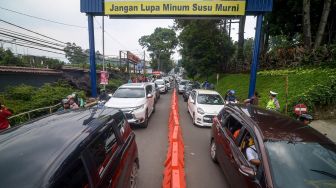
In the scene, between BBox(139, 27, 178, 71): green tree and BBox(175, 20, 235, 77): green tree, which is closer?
BBox(175, 20, 235, 77): green tree

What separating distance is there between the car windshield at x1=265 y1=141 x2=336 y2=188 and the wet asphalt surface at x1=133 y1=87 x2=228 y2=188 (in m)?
2.05

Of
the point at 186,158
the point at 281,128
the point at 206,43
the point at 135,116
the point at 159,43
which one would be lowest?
the point at 186,158

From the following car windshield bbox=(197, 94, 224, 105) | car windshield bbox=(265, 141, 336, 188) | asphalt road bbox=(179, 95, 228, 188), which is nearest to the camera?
car windshield bbox=(265, 141, 336, 188)

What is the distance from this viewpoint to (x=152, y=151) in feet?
22.6

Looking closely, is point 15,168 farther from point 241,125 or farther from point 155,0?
point 155,0

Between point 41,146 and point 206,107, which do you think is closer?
point 41,146

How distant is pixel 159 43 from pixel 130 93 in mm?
73627

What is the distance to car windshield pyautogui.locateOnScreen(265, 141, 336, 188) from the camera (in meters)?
2.88

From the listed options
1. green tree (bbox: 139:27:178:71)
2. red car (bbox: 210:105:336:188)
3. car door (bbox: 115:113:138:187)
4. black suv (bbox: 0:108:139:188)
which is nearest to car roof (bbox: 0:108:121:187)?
black suv (bbox: 0:108:139:188)

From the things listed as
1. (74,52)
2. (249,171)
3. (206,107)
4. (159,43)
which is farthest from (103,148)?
(159,43)

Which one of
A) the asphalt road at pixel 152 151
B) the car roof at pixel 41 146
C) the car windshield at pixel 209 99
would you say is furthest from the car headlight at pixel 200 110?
the car roof at pixel 41 146

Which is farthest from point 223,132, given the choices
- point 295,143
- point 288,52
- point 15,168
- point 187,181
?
point 288,52

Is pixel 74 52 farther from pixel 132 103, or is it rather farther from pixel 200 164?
pixel 200 164

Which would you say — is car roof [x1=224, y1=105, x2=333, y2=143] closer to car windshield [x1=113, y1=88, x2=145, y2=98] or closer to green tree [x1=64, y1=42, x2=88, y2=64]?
car windshield [x1=113, y1=88, x2=145, y2=98]
